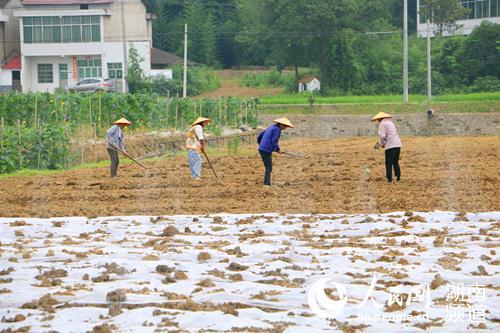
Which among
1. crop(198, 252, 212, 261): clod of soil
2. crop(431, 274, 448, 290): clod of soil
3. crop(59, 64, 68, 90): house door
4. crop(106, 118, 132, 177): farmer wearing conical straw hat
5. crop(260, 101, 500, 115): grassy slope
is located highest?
crop(59, 64, 68, 90): house door

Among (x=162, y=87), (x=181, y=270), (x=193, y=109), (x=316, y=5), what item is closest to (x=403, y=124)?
(x=193, y=109)

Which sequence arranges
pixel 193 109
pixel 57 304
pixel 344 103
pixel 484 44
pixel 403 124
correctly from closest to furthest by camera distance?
pixel 57 304, pixel 193 109, pixel 403 124, pixel 344 103, pixel 484 44

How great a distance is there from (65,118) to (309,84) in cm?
3065

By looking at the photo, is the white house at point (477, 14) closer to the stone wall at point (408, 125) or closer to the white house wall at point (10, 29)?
the stone wall at point (408, 125)

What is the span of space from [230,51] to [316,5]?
44.3ft

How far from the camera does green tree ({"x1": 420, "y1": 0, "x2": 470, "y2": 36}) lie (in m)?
53.2

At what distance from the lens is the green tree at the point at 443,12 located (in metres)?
53.2

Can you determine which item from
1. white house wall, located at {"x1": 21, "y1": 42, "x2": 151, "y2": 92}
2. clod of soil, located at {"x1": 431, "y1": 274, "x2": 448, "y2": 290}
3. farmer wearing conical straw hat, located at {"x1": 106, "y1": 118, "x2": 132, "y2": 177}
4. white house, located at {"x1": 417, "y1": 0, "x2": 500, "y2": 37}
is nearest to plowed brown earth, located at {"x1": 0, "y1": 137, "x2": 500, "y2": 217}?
farmer wearing conical straw hat, located at {"x1": 106, "y1": 118, "x2": 132, "y2": 177}

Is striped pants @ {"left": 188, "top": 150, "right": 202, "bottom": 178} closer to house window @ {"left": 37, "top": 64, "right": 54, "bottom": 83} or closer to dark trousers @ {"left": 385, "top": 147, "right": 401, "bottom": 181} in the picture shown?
dark trousers @ {"left": 385, "top": 147, "right": 401, "bottom": 181}

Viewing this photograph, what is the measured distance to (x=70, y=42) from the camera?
5441 centimetres

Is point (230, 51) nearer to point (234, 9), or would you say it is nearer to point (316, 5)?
point (234, 9)

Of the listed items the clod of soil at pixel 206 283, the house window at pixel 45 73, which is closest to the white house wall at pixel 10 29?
the house window at pixel 45 73

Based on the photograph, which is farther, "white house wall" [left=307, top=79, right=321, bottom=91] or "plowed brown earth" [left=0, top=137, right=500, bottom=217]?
"white house wall" [left=307, top=79, right=321, bottom=91]

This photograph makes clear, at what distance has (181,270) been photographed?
415 inches
